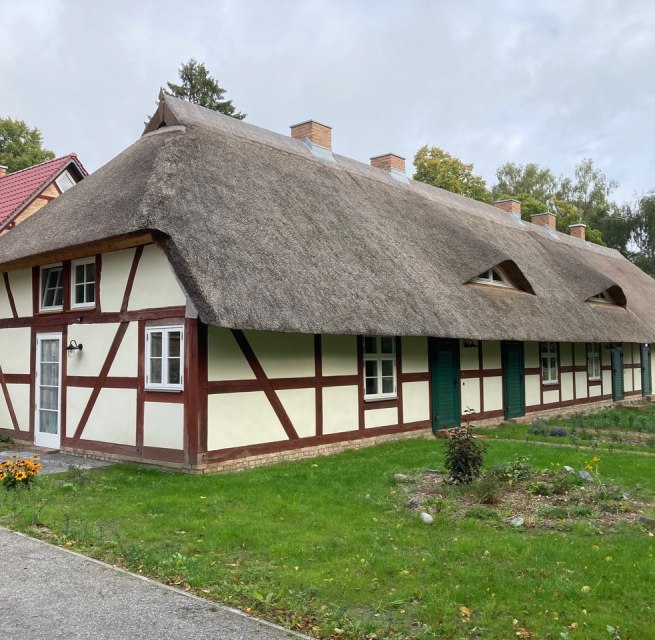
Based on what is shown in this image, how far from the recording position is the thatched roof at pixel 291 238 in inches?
366

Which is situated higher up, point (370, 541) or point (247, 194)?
point (247, 194)

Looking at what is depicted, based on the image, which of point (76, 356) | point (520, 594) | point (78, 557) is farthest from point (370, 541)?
point (76, 356)

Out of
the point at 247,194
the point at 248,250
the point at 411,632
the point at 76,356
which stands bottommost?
the point at 411,632

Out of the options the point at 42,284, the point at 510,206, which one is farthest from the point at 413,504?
the point at 510,206

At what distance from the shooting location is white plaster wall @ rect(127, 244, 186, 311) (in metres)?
9.47

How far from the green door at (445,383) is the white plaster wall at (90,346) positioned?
6.59 m

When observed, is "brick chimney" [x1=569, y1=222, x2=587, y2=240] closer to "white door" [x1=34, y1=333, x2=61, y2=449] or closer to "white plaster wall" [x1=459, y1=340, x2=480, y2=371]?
"white plaster wall" [x1=459, y1=340, x2=480, y2=371]

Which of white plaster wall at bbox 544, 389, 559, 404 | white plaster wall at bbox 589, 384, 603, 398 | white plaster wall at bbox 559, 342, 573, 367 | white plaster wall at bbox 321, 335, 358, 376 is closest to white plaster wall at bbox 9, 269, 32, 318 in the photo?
white plaster wall at bbox 321, 335, 358, 376

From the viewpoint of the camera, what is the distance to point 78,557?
555cm

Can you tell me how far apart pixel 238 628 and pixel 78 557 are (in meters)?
2.10

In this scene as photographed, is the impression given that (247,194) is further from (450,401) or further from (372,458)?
(450,401)

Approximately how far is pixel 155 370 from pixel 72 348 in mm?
2128

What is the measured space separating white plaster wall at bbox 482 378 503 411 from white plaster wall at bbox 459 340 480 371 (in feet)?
1.76

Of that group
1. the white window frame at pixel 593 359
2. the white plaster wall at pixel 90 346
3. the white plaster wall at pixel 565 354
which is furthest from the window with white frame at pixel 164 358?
the white window frame at pixel 593 359
